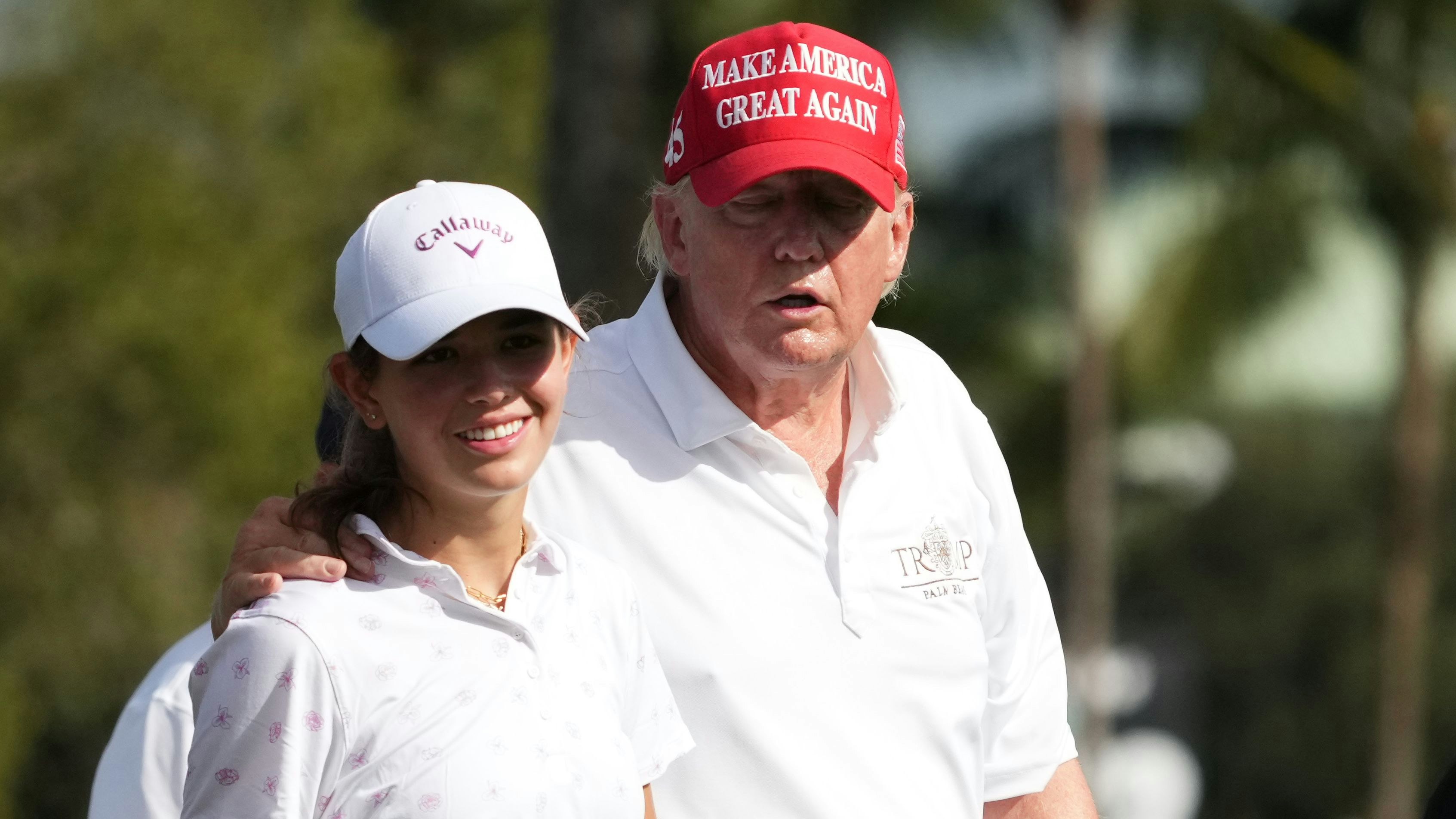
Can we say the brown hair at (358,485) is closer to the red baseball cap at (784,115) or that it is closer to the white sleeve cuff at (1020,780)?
the red baseball cap at (784,115)

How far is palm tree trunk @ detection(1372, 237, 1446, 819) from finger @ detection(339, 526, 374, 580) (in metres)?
17.8

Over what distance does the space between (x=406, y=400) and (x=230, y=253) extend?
14.8 m

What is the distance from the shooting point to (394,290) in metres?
2.22

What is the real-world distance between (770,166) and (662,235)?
325mm

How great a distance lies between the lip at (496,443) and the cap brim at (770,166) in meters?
0.68

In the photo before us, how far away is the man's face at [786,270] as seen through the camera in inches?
110

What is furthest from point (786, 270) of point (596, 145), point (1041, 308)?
point (1041, 308)

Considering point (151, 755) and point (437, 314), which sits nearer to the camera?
point (437, 314)

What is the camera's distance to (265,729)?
198 cm

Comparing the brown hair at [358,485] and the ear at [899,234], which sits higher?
the ear at [899,234]

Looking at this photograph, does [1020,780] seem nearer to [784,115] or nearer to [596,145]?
[784,115]

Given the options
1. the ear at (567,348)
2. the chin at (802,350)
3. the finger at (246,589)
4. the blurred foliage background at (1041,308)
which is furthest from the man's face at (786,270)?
the blurred foliage background at (1041,308)

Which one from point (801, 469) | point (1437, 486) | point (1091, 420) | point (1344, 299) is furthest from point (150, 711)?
point (1437, 486)

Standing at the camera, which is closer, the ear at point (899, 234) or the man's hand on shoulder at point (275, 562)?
the man's hand on shoulder at point (275, 562)
